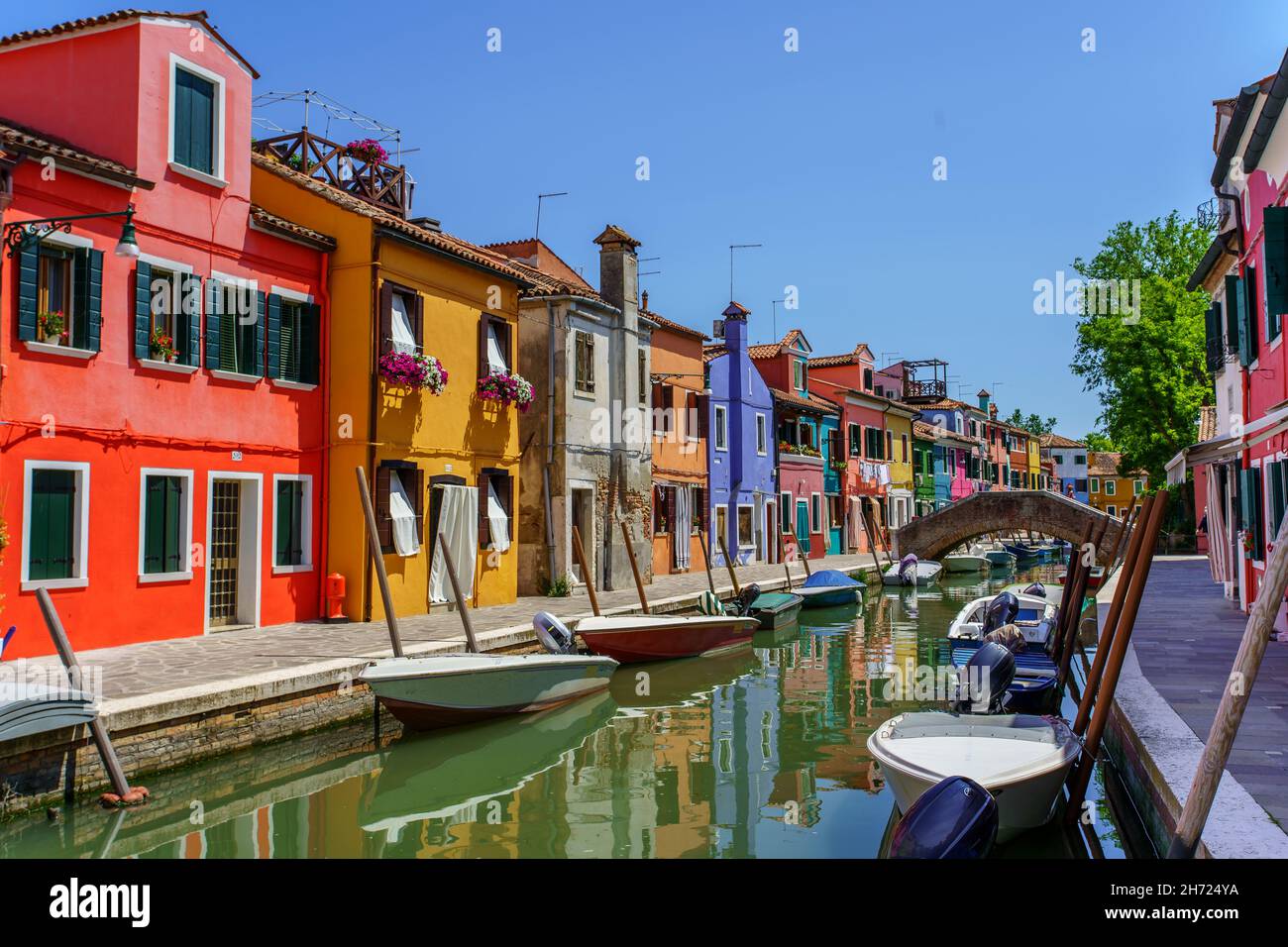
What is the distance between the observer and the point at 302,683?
1055 centimetres

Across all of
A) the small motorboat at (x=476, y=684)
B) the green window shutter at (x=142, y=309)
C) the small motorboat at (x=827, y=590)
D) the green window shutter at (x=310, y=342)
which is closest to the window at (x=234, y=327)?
the green window shutter at (x=310, y=342)

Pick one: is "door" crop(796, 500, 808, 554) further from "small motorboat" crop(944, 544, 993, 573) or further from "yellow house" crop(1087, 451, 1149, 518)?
"yellow house" crop(1087, 451, 1149, 518)

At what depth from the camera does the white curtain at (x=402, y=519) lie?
16.1 meters

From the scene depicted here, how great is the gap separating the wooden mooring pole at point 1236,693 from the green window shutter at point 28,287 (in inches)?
466

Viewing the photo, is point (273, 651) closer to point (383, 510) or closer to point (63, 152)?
point (383, 510)

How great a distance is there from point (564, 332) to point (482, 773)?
1258cm

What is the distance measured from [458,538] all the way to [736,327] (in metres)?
15.8

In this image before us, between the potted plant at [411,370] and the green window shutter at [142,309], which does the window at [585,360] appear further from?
the green window shutter at [142,309]

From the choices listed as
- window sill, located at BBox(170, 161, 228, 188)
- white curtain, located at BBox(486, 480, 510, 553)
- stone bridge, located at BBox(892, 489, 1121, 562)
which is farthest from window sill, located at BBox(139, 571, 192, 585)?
stone bridge, located at BBox(892, 489, 1121, 562)

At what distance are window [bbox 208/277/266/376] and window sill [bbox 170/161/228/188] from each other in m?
1.28

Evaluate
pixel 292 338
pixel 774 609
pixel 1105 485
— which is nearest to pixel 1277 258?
pixel 774 609

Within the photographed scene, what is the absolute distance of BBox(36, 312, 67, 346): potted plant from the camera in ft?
37.3

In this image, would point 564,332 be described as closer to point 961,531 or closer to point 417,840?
point 417,840
